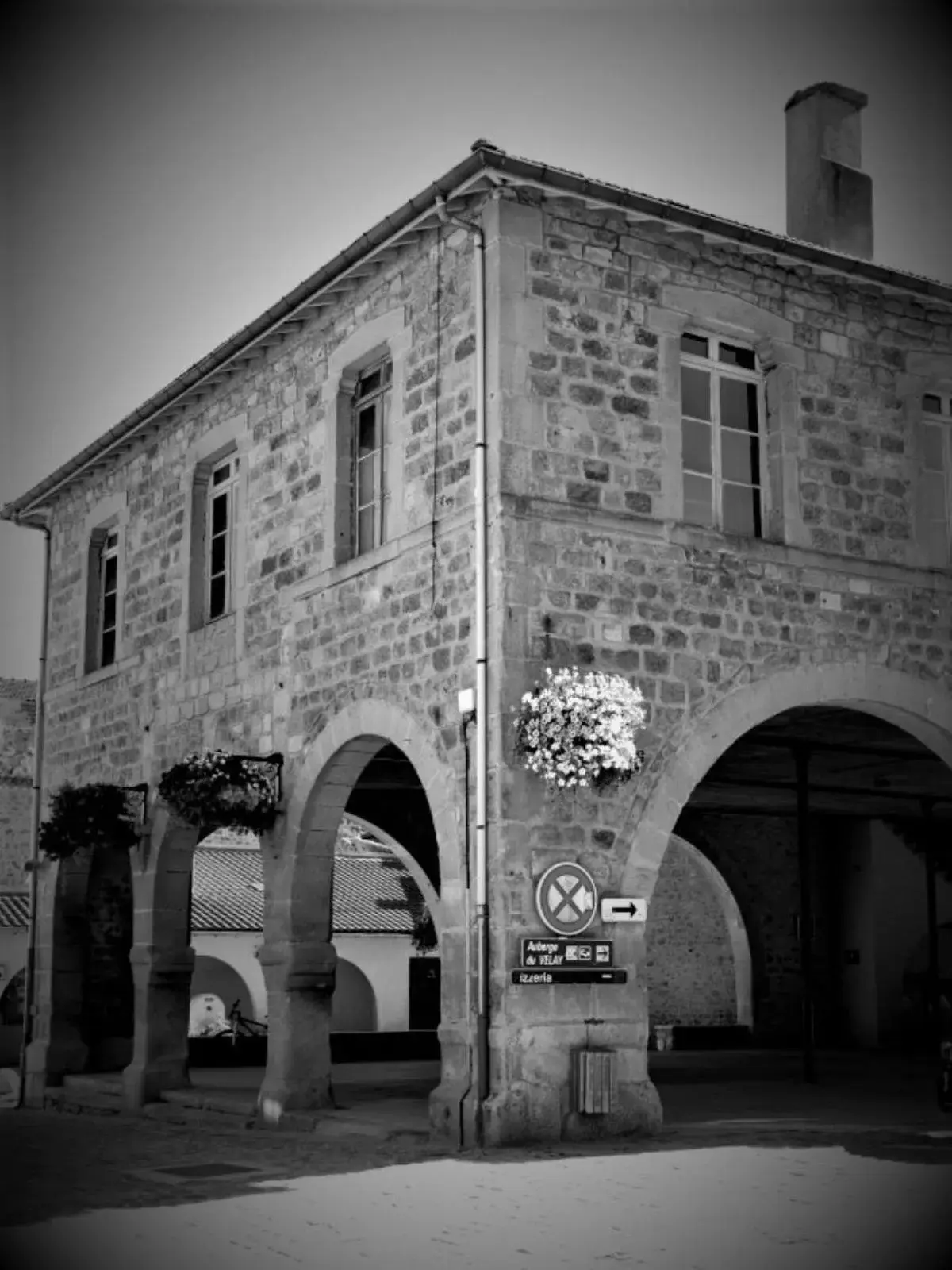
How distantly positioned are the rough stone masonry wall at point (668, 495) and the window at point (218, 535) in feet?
14.4

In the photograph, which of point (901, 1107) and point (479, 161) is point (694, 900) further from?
point (479, 161)

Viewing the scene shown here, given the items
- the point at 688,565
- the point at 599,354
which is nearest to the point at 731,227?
the point at 599,354

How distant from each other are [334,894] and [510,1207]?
2319 cm

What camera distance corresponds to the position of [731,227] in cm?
1134

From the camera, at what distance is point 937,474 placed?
41.8ft

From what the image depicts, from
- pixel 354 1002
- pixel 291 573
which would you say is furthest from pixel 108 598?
pixel 354 1002

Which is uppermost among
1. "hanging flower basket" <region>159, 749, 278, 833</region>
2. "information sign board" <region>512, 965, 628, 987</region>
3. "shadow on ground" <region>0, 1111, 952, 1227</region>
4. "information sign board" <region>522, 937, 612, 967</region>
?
"hanging flower basket" <region>159, 749, 278, 833</region>

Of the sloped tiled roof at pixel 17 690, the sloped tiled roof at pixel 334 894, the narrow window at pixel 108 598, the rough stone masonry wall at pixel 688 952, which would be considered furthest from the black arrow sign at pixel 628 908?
the sloped tiled roof at pixel 17 690

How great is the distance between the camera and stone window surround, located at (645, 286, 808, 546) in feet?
37.1

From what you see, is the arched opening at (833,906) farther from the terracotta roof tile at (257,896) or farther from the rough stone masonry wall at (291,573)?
the terracotta roof tile at (257,896)

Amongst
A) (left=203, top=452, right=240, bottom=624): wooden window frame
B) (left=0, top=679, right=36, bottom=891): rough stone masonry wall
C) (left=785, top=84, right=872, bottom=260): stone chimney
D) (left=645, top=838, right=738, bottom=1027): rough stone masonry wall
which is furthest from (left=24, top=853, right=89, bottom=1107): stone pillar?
(left=0, top=679, right=36, bottom=891): rough stone masonry wall

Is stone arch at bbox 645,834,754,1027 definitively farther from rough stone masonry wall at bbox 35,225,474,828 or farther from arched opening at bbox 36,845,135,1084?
rough stone masonry wall at bbox 35,225,474,828

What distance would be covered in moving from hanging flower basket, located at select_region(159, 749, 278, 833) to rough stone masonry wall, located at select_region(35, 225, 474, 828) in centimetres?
30

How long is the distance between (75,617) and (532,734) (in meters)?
8.56
